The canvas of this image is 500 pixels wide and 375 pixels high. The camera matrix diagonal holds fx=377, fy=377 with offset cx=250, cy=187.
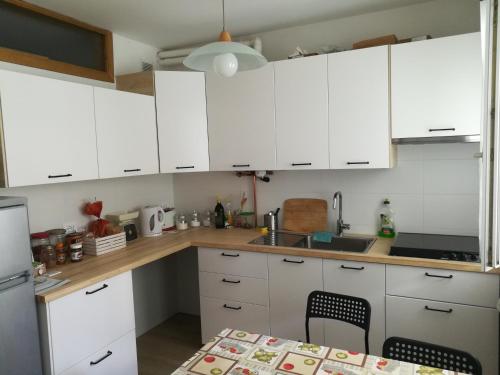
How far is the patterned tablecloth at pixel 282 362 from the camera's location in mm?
1351

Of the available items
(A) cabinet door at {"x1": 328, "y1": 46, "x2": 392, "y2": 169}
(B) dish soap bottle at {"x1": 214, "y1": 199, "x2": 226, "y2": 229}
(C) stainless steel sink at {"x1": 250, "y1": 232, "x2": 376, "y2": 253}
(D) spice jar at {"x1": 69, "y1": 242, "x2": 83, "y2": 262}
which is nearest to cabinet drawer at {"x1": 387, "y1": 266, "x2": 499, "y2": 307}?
(C) stainless steel sink at {"x1": 250, "y1": 232, "x2": 376, "y2": 253}

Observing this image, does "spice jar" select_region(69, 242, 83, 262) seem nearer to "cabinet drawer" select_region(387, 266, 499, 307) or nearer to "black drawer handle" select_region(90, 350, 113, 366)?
"black drawer handle" select_region(90, 350, 113, 366)

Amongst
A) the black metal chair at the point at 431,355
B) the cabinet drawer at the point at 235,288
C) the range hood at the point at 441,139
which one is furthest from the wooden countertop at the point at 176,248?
the black metal chair at the point at 431,355

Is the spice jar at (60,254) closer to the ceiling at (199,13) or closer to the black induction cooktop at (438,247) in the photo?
the ceiling at (199,13)

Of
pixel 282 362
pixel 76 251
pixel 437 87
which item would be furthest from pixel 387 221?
pixel 76 251

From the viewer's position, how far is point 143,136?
2801mm

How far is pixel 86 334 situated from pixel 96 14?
6.76 ft

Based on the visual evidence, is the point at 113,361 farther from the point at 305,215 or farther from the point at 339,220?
the point at 339,220

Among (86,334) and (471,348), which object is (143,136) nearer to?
(86,334)

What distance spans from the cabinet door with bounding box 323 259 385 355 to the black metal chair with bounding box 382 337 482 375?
34.0 inches

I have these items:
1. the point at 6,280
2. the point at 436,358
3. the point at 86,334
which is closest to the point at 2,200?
the point at 6,280

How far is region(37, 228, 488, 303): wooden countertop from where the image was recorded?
6.81ft

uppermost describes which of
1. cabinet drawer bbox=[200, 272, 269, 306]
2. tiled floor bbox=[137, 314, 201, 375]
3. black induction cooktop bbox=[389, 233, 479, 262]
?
black induction cooktop bbox=[389, 233, 479, 262]

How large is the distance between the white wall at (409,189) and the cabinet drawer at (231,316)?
85 cm
